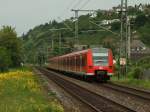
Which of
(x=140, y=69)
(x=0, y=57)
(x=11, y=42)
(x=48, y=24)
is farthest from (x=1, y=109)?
(x=48, y=24)

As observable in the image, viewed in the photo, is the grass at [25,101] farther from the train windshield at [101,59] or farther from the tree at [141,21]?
the tree at [141,21]

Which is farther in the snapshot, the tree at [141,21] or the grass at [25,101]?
the tree at [141,21]

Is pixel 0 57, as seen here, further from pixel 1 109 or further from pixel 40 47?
pixel 40 47

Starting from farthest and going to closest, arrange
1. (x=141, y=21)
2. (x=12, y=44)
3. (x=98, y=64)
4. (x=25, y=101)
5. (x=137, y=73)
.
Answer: (x=141, y=21), (x=12, y=44), (x=137, y=73), (x=98, y=64), (x=25, y=101)

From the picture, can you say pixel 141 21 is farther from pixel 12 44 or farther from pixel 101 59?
pixel 101 59

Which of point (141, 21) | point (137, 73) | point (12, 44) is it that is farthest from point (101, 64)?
point (141, 21)

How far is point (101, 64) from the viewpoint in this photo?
46.5 meters

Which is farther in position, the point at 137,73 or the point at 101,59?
the point at 137,73

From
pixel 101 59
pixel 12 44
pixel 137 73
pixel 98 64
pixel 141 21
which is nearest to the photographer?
pixel 98 64

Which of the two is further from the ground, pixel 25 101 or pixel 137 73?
pixel 137 73

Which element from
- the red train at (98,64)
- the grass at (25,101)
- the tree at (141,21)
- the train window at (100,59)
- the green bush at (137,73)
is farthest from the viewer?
the tree at (141,21)

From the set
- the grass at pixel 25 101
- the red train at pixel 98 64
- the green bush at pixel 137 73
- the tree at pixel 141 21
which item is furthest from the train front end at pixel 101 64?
the tree at pixel 141 21

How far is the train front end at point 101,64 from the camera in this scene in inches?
1811

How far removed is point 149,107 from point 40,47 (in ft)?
508
